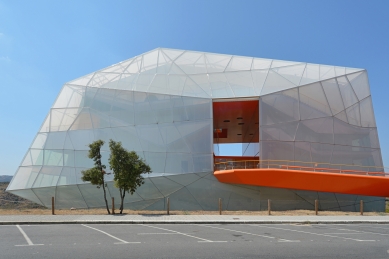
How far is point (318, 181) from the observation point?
2317 cm

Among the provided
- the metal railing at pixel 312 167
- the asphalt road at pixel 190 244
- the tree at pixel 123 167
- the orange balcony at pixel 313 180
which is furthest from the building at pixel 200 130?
the asphalt road at pixel 190 244

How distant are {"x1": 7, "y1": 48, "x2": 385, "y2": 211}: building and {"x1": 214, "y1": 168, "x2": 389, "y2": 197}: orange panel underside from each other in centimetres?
136

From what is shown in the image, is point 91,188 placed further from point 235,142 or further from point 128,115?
point 235,142

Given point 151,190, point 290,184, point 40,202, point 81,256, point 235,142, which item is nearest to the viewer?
point 81,256

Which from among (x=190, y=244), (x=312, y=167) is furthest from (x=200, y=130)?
(x=190, y=244)

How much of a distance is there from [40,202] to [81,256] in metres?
21.1

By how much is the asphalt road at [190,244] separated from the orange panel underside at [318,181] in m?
10.3

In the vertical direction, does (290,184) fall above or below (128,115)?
below

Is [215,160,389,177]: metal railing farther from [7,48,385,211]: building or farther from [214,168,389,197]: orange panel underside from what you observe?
[214,168,389,197]: orange panel underside

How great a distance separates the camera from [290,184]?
23234 mm

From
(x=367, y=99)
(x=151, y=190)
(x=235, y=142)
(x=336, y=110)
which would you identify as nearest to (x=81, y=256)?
(x=151, y=190)

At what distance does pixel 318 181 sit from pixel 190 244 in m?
15.9

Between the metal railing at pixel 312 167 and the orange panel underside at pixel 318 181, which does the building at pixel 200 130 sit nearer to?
the metal railing at pixel 312 167

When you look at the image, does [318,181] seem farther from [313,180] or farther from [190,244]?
[190,244]
